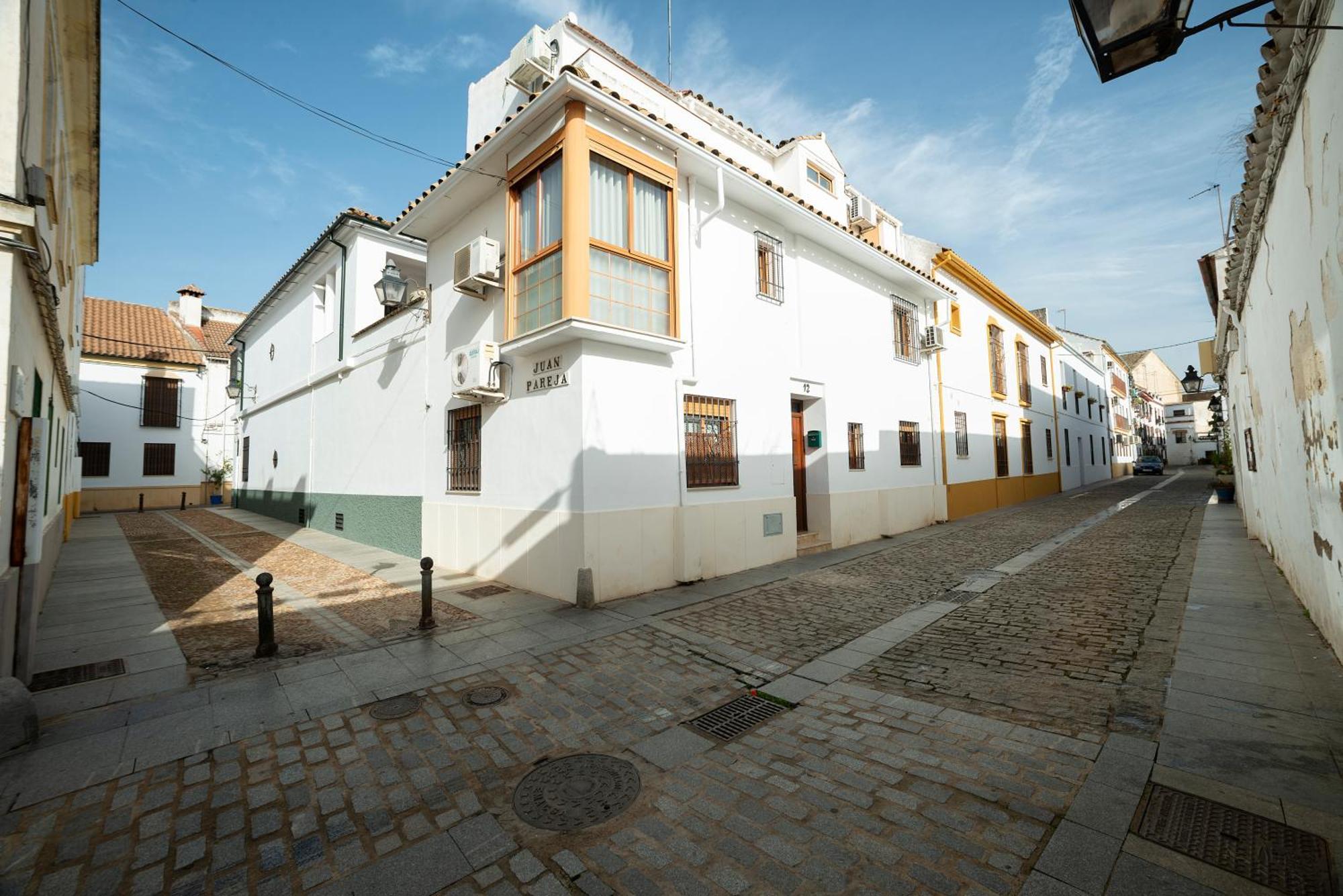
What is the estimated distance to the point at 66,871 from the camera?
246 cm

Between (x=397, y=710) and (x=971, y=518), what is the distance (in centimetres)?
1546

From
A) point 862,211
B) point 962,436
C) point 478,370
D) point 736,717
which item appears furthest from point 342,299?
point 962,436

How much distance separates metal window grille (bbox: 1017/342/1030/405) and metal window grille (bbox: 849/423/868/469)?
12350 mm

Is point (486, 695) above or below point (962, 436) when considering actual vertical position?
below

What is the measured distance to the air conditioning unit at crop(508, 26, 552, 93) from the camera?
9805mm

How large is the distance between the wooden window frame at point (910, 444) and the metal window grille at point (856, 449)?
1.94 metres

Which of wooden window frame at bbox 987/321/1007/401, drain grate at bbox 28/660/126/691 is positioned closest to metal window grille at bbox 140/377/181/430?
drain grate at bbox 28/660/126/691

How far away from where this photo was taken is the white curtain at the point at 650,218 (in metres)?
7.82

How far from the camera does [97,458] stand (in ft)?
71.3

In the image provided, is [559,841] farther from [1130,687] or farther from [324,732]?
[1130,687]

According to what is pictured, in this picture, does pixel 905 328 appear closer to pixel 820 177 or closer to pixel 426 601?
pixel 820 177

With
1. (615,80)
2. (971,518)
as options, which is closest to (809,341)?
(615,80)

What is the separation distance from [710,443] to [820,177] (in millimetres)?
9111

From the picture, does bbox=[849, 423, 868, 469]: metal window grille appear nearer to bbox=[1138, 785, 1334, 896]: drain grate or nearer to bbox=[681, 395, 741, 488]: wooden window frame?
bbox=[681, 395, 741, 488]: wooden window frame
